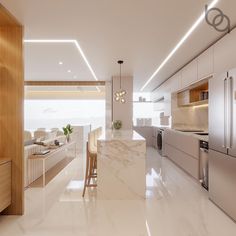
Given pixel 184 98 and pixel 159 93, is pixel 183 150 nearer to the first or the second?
pixel 184 98

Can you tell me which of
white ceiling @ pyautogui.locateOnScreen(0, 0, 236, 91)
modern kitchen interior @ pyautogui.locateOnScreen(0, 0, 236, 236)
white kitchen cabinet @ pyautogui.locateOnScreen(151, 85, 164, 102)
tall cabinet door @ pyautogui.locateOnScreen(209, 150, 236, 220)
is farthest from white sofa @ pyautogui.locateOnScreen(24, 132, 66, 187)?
white kitchen cabinet @ pyautogui.locateOnScreen(151, 85, 164, 102)

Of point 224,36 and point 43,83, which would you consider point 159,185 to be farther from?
point 43,83

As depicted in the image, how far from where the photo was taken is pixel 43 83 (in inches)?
327

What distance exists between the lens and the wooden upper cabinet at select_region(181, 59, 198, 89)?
186 inches

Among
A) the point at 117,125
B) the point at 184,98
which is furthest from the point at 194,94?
the point at 117,125

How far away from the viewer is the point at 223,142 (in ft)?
9.60

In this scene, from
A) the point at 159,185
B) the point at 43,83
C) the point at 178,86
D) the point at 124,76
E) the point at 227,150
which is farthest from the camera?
the point at 43,83

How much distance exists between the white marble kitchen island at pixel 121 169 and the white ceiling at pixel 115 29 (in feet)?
5.63

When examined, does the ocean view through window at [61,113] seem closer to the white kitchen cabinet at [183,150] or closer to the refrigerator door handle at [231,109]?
the white kitchen cabinet at [183,150]

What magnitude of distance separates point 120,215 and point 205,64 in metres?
3.03

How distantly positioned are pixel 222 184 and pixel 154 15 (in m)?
2.40

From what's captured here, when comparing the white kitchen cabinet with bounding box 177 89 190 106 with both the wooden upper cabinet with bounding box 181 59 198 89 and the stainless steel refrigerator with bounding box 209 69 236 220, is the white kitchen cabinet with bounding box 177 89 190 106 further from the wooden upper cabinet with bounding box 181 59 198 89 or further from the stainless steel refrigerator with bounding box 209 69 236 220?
the stainless steel refrigerator with bounding box 209 69 236 220

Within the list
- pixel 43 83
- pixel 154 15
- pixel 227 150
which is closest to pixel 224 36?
pixel 154 15

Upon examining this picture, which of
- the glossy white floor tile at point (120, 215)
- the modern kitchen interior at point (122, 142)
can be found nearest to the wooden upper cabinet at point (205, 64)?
the modern kitchen interior at point (122, 142)
